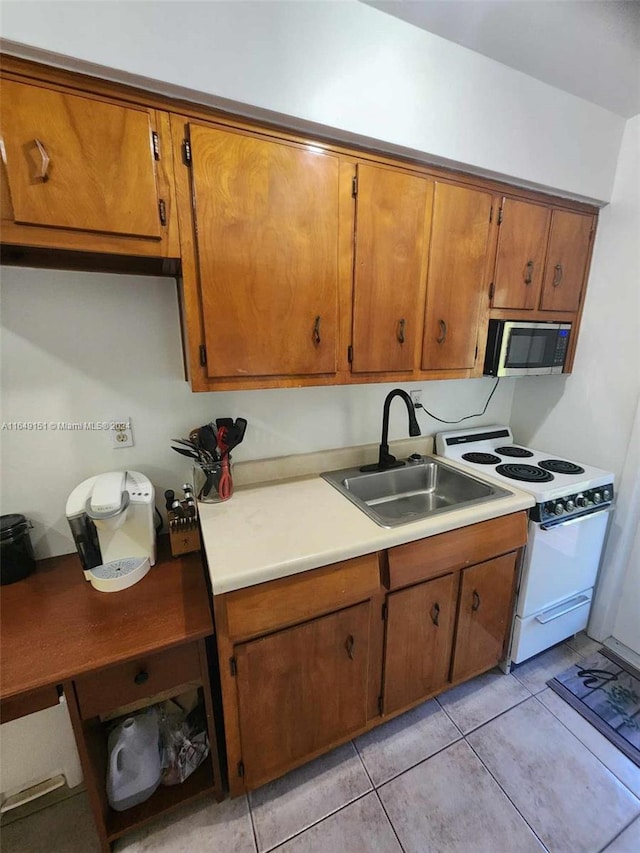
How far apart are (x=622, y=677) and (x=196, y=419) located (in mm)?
2407

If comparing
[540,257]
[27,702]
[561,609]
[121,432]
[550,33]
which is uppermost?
[550,33]

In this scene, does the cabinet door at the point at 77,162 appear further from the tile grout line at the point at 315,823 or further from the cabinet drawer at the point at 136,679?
the tile grout line at the point at 315,823

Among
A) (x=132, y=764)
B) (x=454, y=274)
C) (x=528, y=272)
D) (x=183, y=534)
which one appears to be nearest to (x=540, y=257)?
(x=528, y=272)

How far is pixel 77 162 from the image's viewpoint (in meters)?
0.89

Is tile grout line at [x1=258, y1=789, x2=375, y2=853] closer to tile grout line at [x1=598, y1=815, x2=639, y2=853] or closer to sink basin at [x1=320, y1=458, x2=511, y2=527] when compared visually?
tile grout line at [x1=598, y1=815, x2=639, y2=853]

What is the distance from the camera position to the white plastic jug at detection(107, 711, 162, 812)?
43.2 inches

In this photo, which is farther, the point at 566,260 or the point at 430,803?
the point at 566,260

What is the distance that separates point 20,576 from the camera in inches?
48.4

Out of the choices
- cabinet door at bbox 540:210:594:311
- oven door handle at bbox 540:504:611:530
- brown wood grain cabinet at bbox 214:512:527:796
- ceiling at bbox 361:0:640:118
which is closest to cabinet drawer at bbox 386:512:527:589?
brown wood grain cabinet at bbox 214:512:527:796

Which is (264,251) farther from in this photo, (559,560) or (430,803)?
(430,803)

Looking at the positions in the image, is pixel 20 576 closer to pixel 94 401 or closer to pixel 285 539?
pixel 94 401

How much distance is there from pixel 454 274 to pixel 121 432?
1504 mm

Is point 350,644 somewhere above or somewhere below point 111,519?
below

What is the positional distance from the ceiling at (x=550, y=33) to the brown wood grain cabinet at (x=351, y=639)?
1.69 m
